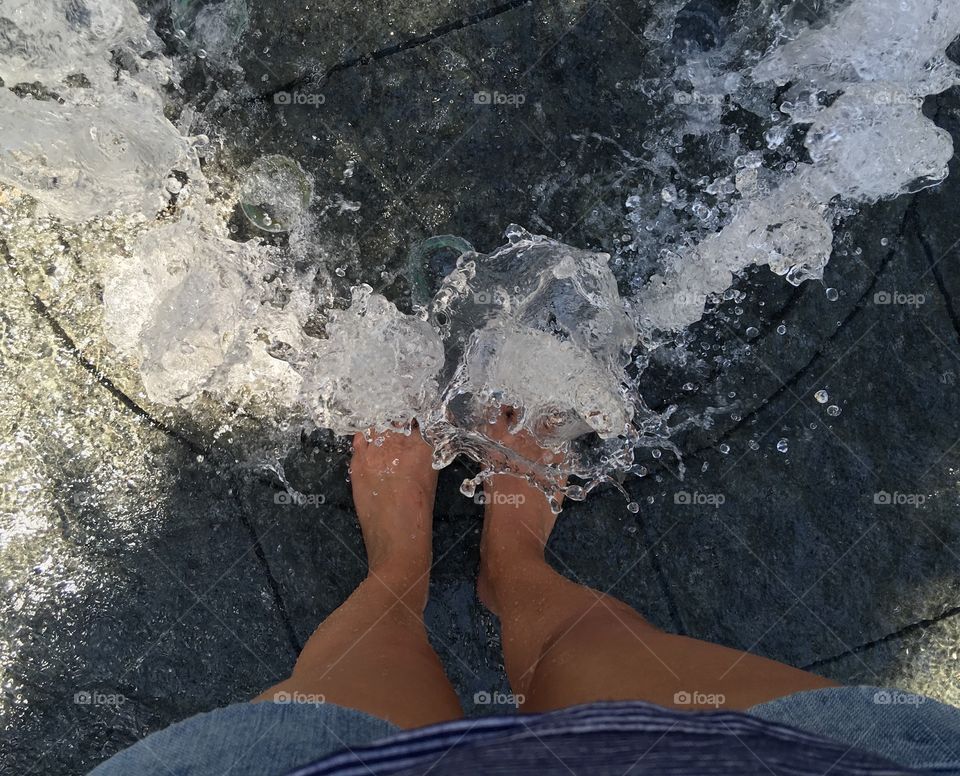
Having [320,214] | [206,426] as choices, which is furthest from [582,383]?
[206,426]

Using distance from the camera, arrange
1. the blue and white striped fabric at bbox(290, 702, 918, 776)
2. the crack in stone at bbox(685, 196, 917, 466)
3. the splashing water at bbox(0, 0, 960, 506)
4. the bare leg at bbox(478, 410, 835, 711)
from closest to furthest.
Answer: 1. the blue and white striped fabric at bbox(290, 702, 918, 776)
2. the bare leg at bbox(478, 410, 835, 711)
3. the splashing water at bbox(0, 0, 960, 506)
4. the crack in stone at bbox(685, 196, 917, 466)

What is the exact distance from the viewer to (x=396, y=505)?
1.84 metres

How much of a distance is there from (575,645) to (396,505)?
56cm

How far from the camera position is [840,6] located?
6.29 ft

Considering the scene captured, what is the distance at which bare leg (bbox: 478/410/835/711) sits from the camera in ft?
4.35

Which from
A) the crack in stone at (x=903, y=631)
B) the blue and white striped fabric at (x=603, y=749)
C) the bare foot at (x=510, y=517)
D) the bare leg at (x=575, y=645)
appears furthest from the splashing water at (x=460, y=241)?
the blue and white striped fabric at (x=603, y=749)

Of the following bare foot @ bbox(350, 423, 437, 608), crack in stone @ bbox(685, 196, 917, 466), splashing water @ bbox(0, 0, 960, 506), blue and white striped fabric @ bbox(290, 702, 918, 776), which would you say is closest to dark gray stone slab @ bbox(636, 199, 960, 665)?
crack in stone @ bbox(685, 196, 917, 466)

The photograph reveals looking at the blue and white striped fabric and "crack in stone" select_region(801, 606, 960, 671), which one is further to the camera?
"crack in stone" select_region(801, 606, 960, 671)

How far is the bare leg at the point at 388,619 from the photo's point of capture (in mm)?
1364

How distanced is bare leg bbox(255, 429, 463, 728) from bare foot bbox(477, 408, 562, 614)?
0.50 feet

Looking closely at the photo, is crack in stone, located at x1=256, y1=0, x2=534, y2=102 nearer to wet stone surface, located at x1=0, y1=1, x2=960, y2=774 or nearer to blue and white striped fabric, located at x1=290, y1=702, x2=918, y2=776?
wet stone surface, located at x1=0, y1=1, x2=960, y2=774

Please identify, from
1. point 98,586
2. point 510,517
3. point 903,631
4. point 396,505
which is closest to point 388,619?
point 396,505

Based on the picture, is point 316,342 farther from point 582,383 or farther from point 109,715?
point 109,715

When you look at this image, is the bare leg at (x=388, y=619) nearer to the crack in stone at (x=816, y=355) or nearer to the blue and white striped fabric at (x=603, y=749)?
the blue and white striped fabric at (x=603, y=749)
